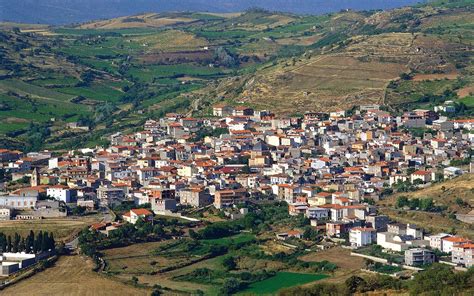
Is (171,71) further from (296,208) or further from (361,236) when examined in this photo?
(361,236)

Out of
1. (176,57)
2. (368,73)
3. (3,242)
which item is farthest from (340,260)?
(176,57)

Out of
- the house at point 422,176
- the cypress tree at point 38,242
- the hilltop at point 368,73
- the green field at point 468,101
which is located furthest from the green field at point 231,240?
the green field at point 468,101

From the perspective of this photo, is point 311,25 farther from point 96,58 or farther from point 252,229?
point 252,229

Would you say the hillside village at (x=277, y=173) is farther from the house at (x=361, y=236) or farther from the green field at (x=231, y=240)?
the green field at (x=231, y=240)

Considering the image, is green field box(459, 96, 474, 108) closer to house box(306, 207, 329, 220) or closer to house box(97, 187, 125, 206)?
house box(306, 207, 329, 220)

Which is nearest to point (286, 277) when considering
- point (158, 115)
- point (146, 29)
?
point (158, 115)

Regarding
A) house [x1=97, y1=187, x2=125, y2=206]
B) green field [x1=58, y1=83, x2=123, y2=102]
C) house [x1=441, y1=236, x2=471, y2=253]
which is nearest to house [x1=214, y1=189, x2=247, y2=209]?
house [x1=97, y1=187, x2=125, y2=206]
